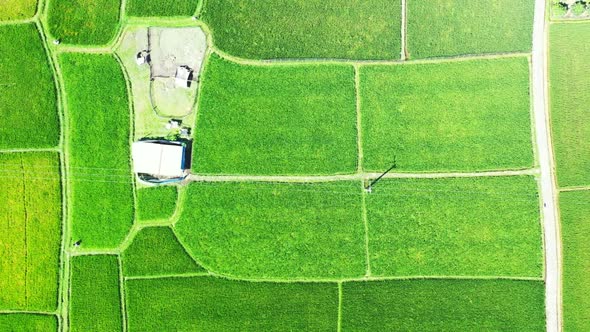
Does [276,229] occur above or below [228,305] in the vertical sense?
above

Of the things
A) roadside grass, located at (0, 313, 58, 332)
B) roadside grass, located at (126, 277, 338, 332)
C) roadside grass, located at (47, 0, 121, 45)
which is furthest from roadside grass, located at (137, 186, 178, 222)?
roadside grass, located at (47, 0, 121, 45)

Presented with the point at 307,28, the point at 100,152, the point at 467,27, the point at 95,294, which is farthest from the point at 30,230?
the point at 467,27

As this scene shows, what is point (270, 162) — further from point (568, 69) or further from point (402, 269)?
point (568, 69)

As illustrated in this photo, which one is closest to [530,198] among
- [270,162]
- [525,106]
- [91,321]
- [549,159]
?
[549,159]

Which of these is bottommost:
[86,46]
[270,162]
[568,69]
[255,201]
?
[255,201]

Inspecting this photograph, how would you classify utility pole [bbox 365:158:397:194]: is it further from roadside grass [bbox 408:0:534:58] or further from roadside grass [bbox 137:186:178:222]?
roadside grass [bbox 137:186:178:222]

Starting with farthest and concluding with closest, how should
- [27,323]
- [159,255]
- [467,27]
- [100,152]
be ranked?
[27,323] → [100,152] → [159,255] → [467,27]

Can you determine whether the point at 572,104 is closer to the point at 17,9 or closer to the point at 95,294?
the point at 95,294
